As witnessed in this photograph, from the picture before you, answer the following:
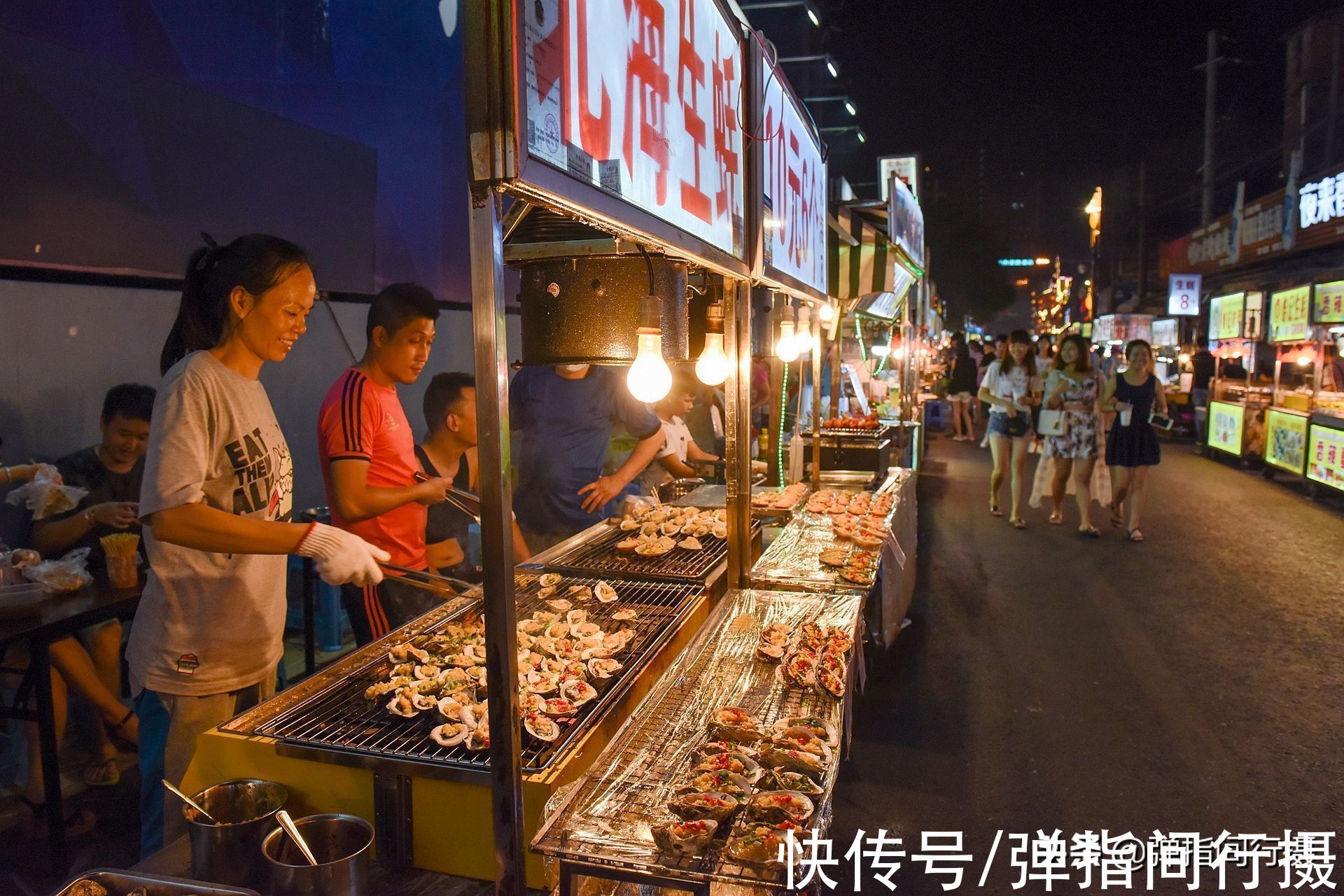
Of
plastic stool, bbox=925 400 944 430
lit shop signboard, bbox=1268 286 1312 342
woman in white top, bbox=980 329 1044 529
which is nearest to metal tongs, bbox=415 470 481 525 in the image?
woman in white top, bbox=980 329 1044 529

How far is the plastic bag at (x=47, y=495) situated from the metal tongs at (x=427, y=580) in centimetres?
278

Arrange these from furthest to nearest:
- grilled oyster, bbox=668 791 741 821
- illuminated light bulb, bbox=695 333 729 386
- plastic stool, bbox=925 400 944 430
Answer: plastic stool, bbox=925 400 944 430 → illuminated light bulb, bbox=695 333 729 386 → grilled oyster, bbox=668 791 741 821

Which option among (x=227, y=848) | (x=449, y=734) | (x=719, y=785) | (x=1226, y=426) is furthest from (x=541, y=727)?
(x=1226, y=426)

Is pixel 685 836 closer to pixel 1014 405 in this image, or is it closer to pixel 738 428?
pixel 738 428

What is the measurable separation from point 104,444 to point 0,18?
94.4 inches

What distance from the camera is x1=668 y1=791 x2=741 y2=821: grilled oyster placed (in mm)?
1953

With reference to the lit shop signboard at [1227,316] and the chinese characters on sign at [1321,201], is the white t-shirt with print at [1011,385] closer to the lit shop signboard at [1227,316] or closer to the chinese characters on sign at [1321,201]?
the lit shop signboard at [1227,316]

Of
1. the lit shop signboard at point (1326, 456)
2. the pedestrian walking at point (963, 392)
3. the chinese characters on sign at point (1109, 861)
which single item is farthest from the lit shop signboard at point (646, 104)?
the pedestrian walking at point (963, 392)

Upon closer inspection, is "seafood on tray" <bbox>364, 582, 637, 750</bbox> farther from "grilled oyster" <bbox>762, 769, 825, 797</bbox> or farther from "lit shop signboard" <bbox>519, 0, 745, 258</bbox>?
"lit shop signboard" <bbox>519, 0, 745, 258</bbox>

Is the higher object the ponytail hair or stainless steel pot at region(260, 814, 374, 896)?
the ponytail hair

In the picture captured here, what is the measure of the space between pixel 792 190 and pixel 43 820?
532cm

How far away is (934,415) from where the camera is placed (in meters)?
22.3

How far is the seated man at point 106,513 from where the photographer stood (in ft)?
14.5

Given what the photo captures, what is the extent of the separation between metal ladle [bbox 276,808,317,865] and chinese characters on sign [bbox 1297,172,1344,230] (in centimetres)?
1981
